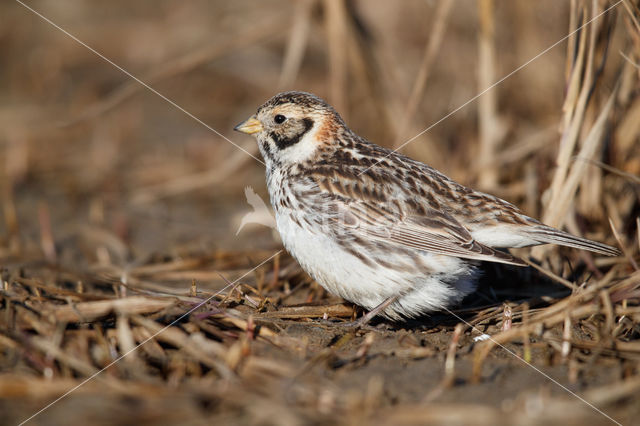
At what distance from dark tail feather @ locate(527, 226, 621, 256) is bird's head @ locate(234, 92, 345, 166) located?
153 cm

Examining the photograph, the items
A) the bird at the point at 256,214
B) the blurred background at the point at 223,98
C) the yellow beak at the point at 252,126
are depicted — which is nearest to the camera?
the yellow beak at the point at 252,126

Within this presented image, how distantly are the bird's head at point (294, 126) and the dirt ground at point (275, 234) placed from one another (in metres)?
0.82

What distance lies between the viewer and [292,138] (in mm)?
4602

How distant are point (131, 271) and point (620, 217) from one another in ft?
12.5

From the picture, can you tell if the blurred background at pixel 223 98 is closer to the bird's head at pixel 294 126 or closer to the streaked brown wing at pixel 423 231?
the bird's head at pixel 294 126

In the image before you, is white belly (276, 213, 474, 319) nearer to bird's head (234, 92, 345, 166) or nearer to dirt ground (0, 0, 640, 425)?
dirt ground (0, 0, 640, 425)

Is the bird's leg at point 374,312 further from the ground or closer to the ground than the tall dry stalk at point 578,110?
closer to the ground

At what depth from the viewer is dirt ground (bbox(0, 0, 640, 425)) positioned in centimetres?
306

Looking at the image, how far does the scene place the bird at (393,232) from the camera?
3908 mm

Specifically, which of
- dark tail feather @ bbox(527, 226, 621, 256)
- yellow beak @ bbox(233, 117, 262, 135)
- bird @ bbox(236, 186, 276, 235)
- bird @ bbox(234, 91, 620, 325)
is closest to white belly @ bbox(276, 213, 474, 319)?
bird @ bbox(234, 91, 620, 325)

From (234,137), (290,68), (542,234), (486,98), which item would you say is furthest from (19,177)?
(542,234)

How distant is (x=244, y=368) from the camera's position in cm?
327

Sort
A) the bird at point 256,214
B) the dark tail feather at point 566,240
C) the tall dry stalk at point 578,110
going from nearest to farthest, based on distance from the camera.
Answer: the dark tail feather at point 566,240 → the tall dry stalk at point 578,110 → the bird at point 256,214

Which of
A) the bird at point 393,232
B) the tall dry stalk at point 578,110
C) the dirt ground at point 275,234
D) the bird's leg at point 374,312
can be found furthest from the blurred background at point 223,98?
the bird's leg at point 374,312
